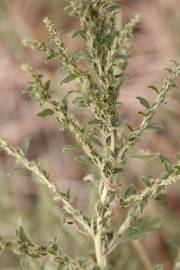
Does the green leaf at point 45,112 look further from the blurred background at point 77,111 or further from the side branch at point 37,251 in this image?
the blurred background at point 77,111

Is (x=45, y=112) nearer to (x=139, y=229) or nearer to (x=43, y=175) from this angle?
(x=43, y=175)

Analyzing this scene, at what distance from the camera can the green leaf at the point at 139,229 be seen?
4.33 ft

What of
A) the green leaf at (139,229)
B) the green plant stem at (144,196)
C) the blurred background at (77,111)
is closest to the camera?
the green plant stem at (144,196)

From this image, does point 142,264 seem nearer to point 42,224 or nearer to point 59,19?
point 42,224

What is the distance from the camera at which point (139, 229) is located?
133 cm

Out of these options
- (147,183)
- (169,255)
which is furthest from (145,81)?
(147,183)

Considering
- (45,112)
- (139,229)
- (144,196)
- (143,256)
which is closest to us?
(45,112)

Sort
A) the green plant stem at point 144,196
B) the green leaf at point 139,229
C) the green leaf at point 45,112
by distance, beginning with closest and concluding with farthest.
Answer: the green leaf at point 45,112 → the green plant stem at point 144,196 → the green leaf at point 139,229

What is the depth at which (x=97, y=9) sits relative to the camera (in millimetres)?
990

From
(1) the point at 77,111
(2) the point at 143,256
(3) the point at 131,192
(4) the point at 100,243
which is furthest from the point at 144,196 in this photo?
(1) the point at 77,111

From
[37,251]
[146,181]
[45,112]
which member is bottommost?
[37,251]

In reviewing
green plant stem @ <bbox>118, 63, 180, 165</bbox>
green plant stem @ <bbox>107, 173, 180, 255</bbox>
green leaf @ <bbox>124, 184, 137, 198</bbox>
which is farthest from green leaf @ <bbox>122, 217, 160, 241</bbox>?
green plant stem @ <bbox>118, 63, 180, 165</bbox>

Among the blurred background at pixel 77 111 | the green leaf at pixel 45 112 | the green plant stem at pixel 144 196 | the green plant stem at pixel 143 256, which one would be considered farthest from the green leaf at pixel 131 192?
the blurred background at pixel 77 111

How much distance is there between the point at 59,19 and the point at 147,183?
11.7ft
